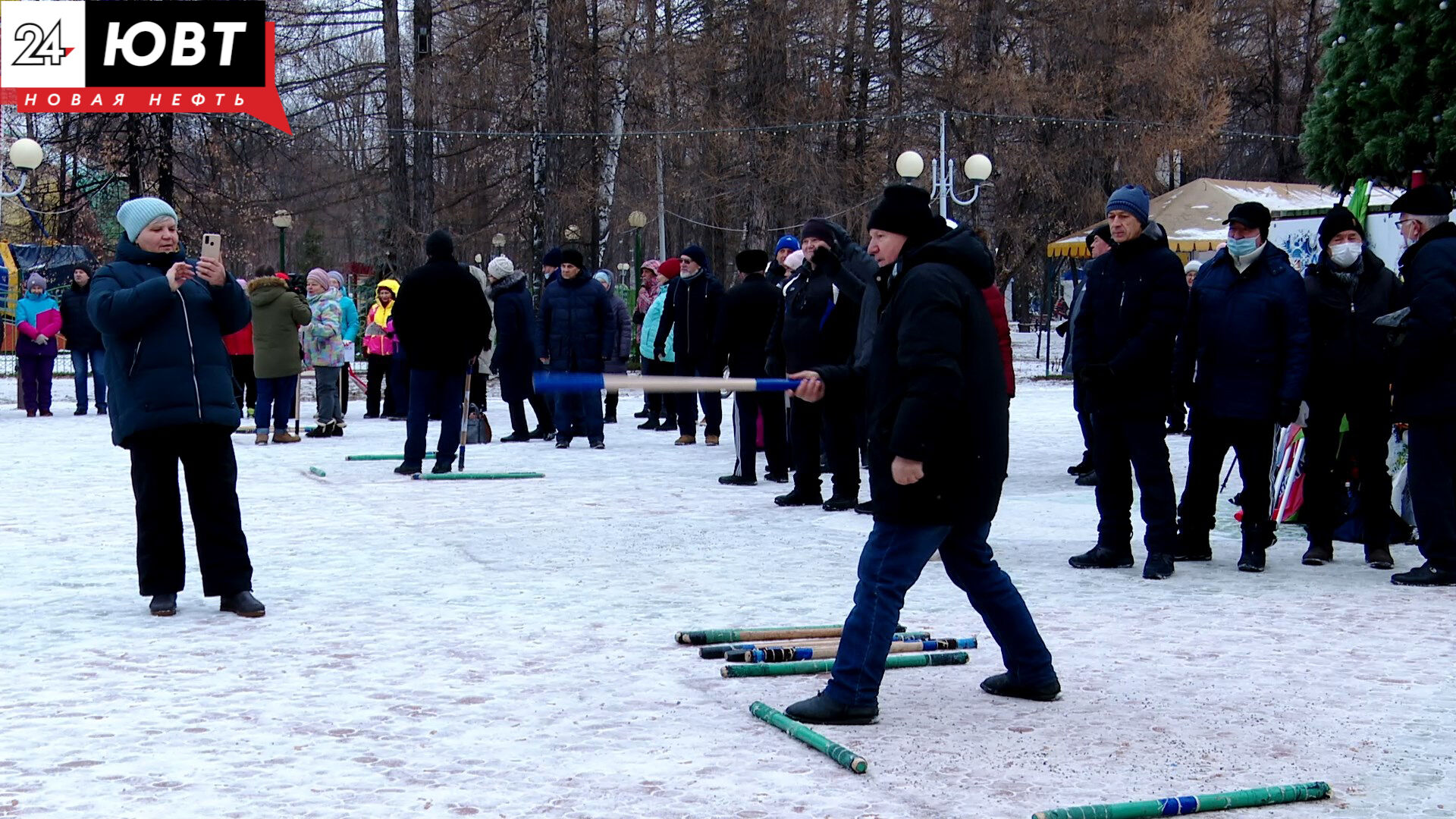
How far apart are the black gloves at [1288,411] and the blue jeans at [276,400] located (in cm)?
1035

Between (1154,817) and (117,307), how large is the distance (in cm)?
458

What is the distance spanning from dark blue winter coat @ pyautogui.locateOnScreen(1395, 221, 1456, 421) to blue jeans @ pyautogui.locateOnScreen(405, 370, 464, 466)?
7.15 metres

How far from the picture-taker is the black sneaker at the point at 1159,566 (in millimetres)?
8023

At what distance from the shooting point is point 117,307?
675cm

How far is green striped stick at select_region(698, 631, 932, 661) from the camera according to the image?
6.04m

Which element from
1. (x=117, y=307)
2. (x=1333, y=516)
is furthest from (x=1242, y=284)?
(x=117, y=307)

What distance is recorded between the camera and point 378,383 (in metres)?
20.0

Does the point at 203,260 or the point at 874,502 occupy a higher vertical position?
the point at 203,260

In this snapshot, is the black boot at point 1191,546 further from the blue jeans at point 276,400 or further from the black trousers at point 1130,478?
the blue jeans at point 276,400

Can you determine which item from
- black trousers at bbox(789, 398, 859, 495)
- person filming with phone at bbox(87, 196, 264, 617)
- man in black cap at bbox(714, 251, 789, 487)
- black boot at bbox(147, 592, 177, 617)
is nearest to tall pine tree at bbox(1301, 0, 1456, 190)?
black trousers at bbox(789, 398, 859, 495)

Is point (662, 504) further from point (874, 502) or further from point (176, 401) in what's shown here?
point (874, 502)

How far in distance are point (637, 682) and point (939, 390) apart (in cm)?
154

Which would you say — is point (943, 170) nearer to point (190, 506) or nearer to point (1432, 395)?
point (1432, 395)

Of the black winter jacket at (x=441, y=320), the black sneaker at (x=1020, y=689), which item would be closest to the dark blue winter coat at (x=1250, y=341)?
the black sneaker at (x=1020, y=689)
